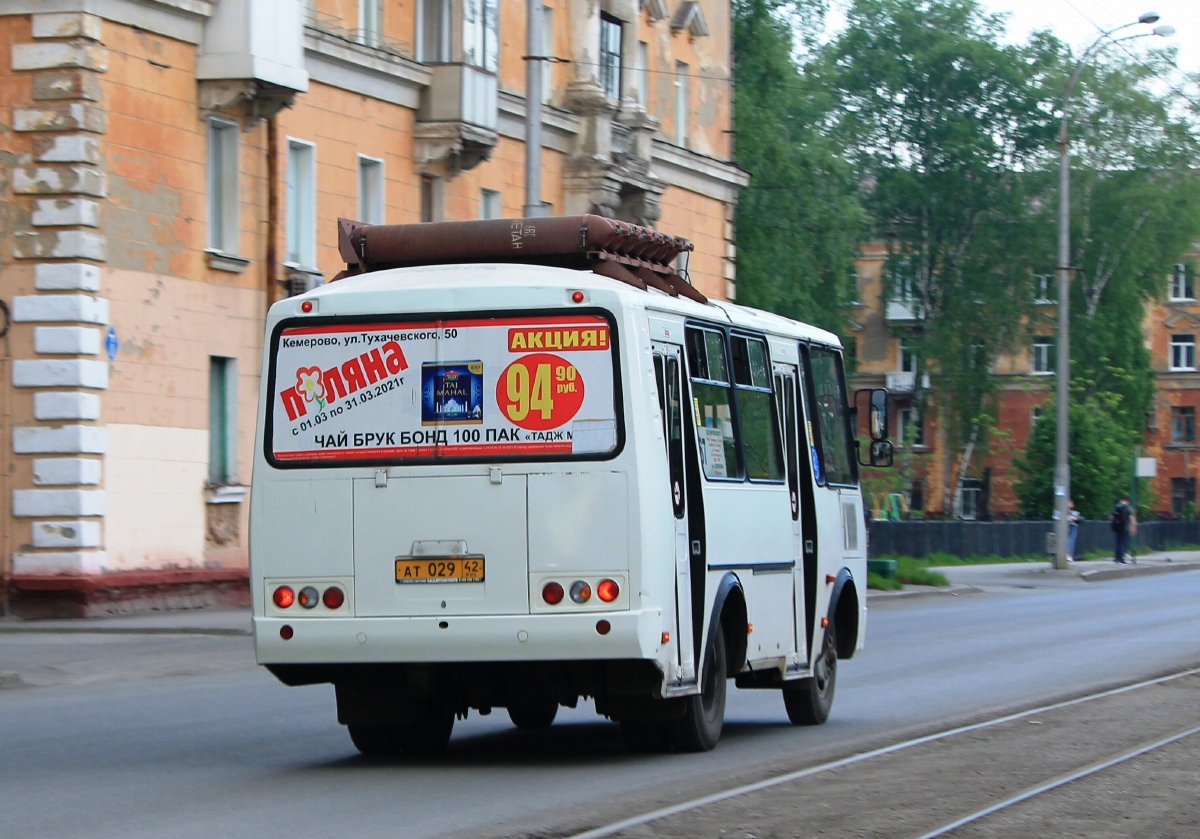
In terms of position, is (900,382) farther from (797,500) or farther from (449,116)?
(797,500)

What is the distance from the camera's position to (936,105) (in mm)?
68625

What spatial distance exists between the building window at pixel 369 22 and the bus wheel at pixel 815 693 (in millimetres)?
18400

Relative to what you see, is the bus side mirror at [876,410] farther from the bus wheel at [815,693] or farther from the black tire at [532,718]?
the black tire at [532,718]

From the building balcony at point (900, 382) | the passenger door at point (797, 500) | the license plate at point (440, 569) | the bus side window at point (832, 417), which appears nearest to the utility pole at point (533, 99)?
the bus side window at point (832, 417)

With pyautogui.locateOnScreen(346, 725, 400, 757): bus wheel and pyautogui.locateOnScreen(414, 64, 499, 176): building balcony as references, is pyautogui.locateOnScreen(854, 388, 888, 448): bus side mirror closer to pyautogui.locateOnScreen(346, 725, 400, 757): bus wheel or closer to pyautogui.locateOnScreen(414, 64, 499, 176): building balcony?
pyautogui.locateOnScreen(346, 725, 400, 757): bus wheel

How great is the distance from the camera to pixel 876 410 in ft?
45.7

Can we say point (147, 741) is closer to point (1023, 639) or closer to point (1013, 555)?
point (1023, 639)

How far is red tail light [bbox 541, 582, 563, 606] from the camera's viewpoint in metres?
10.7

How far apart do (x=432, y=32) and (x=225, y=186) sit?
5917 mm

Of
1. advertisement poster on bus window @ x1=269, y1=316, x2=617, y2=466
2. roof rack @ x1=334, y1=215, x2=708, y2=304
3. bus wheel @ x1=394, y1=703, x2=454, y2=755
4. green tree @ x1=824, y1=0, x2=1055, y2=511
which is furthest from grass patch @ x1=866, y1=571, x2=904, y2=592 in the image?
green tree @ x1=824, y1=0, x2=1055, y2=511

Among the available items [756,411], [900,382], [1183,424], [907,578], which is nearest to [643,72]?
[907,578]

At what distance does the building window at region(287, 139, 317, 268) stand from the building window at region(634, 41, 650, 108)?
37.0 feet

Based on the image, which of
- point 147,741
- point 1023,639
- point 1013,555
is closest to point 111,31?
point 1023,639

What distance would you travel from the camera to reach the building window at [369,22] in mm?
30562
